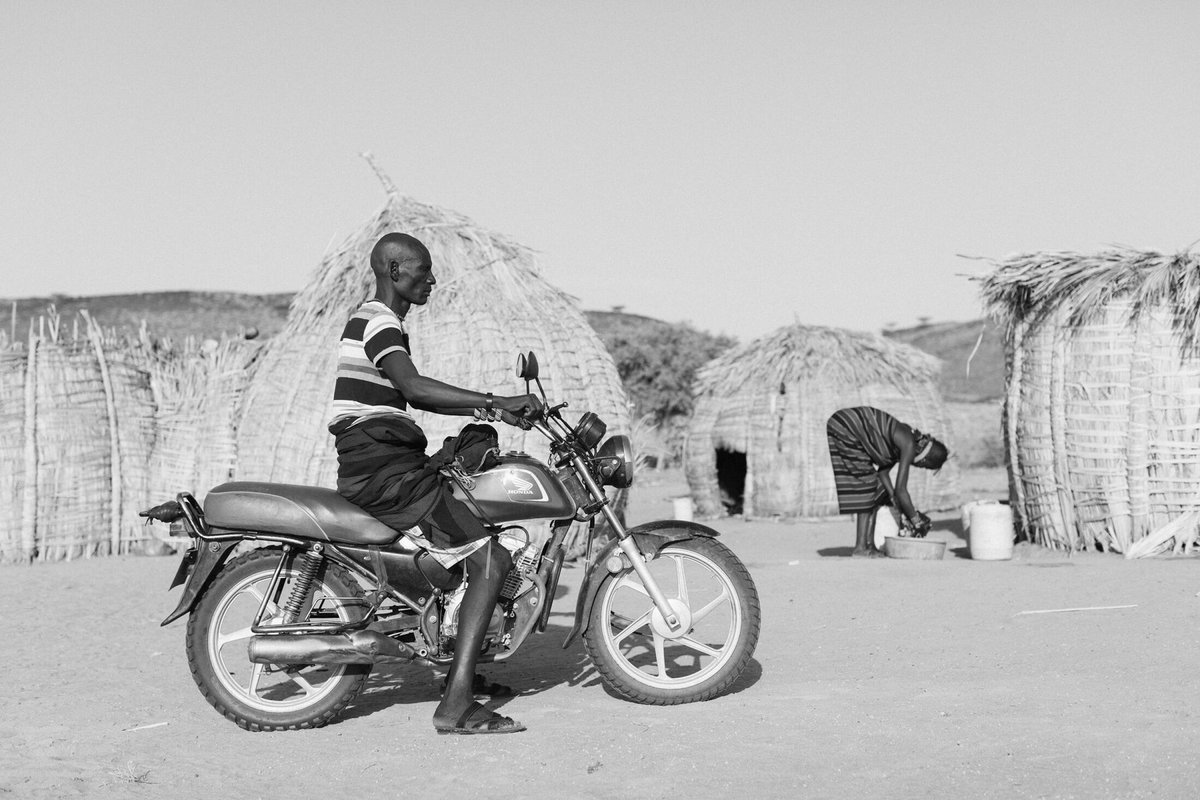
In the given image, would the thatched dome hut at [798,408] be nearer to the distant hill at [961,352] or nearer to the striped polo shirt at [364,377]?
the striped polo shirt at [364,377]

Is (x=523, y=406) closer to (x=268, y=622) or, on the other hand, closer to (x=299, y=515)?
(x=299, y=515)

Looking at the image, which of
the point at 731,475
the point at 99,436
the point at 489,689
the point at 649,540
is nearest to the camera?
the point at 649,540

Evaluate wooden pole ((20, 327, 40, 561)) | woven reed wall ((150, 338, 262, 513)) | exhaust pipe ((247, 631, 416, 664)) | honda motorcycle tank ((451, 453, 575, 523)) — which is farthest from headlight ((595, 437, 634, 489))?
wooden pole ((20, 327, 40, 561))

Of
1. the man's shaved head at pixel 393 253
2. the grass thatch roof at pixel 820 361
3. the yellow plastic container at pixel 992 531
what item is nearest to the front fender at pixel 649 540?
the man's shaved head at pixel 393 253

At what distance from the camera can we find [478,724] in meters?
4.75

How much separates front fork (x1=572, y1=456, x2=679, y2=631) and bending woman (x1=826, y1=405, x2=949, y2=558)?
6168 millimetres

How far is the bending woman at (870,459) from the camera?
10938mm

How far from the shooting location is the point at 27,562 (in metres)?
11.1

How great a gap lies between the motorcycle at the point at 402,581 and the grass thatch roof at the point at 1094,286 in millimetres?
6591

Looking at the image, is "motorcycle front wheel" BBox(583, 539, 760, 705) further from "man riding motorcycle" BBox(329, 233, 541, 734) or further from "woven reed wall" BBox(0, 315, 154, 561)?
"woven reed wall" BBox(0, 315, 154, 561)

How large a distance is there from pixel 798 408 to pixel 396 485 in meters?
10.6

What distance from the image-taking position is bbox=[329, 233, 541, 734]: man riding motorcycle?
4.76m

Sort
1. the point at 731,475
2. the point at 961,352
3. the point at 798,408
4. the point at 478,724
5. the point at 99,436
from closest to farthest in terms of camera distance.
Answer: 1. the point at 478,724
2. the point at 99,436
3. the point at 798,408
4. the point at 731,475
5. the point at 961,352

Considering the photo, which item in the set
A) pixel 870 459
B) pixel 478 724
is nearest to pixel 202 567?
pixel 478 724
